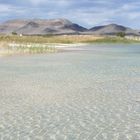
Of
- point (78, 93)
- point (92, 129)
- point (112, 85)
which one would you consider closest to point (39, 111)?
point (92, 129)

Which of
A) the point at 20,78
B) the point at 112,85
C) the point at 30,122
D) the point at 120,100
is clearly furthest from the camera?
the point at 20,78

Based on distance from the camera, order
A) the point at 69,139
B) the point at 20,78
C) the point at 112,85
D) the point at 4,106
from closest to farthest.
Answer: the point at 69,139, the point at 4,106, the point at 112,85, the point at 20,78

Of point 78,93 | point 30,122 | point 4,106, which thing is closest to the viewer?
point 30,122

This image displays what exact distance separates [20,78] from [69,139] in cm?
1409

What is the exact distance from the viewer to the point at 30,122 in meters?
13.4

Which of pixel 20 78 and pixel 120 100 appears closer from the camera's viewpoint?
pixel 120 100

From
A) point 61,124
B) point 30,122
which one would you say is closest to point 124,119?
point 61,124

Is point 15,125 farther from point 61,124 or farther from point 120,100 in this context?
point 120,100

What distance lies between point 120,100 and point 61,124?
183 inches

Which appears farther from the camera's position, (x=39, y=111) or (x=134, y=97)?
(x=134, y=97)

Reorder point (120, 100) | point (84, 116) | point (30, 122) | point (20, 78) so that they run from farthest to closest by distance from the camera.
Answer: point (20, 78)
point (120, 100)
point (84, 116)
point (30, 122)

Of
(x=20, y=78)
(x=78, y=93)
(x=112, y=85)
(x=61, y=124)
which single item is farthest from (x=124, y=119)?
(x=20, y=78)

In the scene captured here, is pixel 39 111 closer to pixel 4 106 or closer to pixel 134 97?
pixel 4 106

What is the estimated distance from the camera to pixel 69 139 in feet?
37.4
